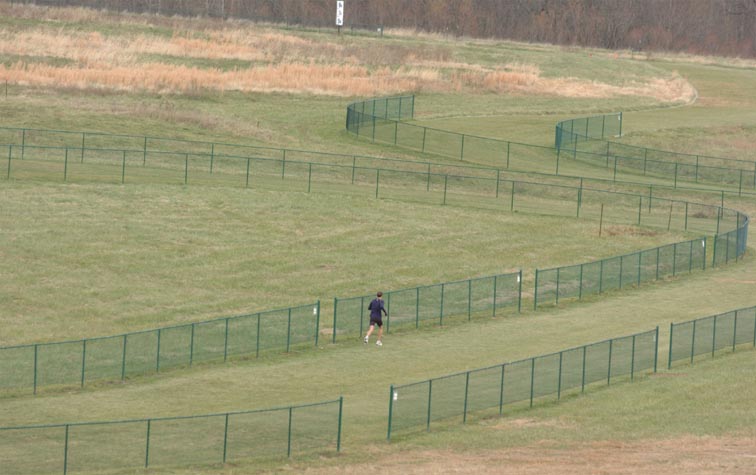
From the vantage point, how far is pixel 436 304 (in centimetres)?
5072

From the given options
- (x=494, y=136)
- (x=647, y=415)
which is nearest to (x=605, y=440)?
(x=647, y=415)

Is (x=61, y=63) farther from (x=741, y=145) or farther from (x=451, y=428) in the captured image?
(x=451, y=428)

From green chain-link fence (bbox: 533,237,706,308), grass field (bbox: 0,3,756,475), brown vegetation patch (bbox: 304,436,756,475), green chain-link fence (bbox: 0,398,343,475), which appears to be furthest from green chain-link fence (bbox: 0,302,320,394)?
brown vegetation patch (bbox: 304,436,756,475)

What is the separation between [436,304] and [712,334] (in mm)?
10554

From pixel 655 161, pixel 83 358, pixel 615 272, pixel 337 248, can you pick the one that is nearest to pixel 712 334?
pixel 615 272

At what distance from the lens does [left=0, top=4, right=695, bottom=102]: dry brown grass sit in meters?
95.8

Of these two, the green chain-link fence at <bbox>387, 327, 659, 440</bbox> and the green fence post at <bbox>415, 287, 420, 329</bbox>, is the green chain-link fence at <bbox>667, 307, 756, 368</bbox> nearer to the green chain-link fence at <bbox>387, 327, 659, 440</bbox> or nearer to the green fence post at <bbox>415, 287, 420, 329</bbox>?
the green chain-link fence at <bbox>387, 327, 659, 440</bbox>

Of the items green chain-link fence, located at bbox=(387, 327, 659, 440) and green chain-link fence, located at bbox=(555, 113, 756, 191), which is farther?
green chain-link fence, located at bbox=(555, 113, 756, 191)

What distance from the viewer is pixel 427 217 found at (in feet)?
218

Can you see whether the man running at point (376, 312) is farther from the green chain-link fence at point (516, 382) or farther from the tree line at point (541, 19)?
the tree line at point (541, 19)

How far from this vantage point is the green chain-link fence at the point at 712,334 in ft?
145

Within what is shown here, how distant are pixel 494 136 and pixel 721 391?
5174 centimetres

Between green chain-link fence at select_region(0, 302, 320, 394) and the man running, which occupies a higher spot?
the man running

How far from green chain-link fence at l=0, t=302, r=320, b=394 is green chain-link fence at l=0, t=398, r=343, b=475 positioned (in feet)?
22.6
